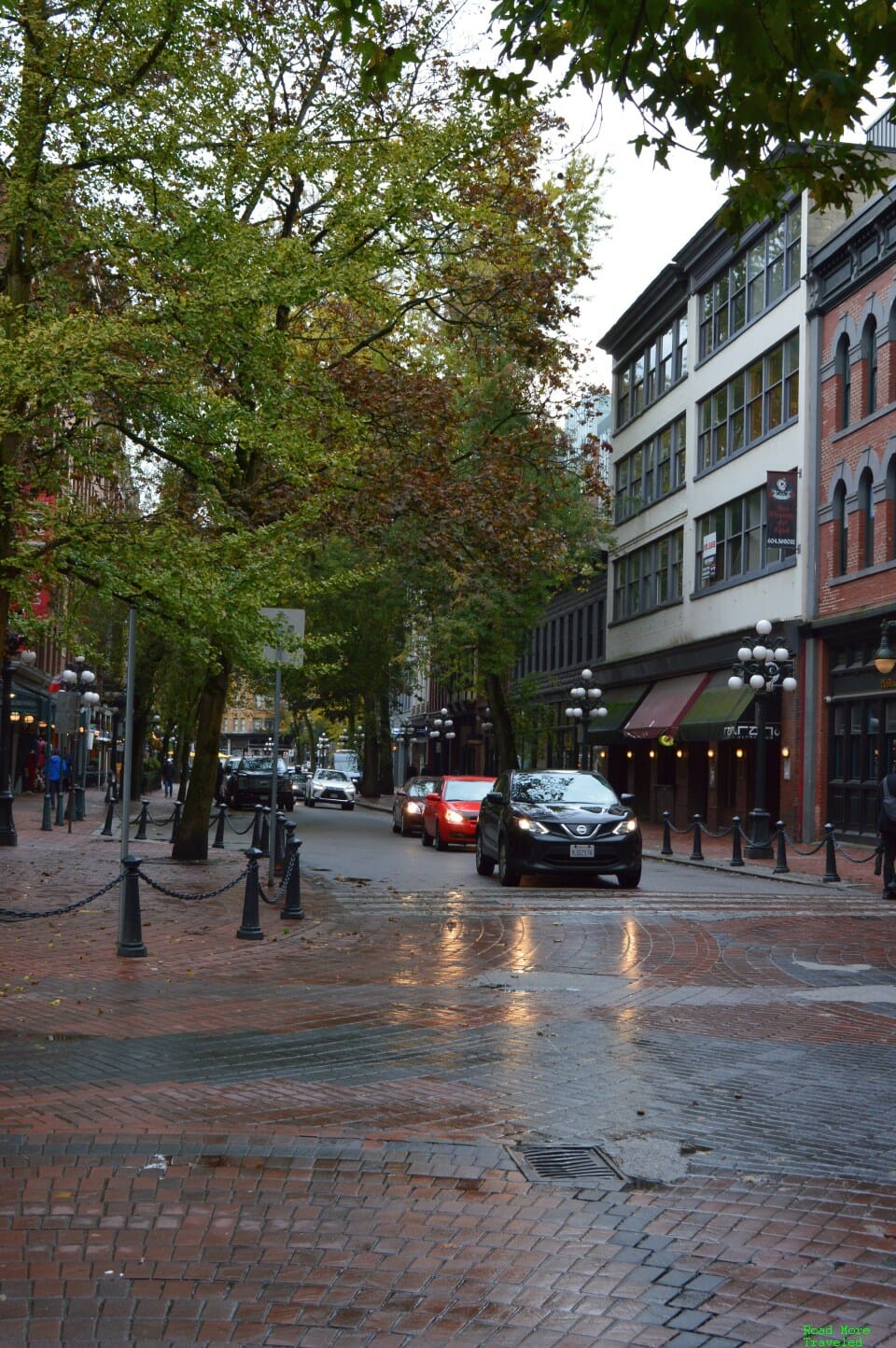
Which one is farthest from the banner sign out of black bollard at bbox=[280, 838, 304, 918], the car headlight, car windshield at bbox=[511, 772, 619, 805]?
black bollard at bbox=[280, 838, 304, 918]

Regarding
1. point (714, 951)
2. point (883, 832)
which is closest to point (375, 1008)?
point (714, 951)

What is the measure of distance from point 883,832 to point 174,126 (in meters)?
12.2

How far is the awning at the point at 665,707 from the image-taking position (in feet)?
131

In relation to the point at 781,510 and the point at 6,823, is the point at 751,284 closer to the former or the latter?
the point at 781,510

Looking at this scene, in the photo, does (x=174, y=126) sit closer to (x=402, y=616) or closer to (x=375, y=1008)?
(x=375, y=1008)

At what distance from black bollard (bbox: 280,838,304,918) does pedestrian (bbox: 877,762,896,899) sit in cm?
793

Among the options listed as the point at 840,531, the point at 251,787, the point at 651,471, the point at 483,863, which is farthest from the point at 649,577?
the point at 483,863

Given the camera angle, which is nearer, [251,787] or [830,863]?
[830,863]

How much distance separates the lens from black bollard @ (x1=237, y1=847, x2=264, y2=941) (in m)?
13.5

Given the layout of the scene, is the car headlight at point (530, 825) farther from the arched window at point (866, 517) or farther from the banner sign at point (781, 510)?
the banner sign at point (781, 510)

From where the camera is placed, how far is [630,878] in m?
19.9

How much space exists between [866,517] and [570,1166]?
2637 centimetres

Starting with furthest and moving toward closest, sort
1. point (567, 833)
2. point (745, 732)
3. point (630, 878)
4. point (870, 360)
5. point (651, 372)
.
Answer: point (651, 372)
point (745, 732)
point (870, 360)
point (630, 878)
point (567, 833)

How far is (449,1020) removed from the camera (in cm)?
949
